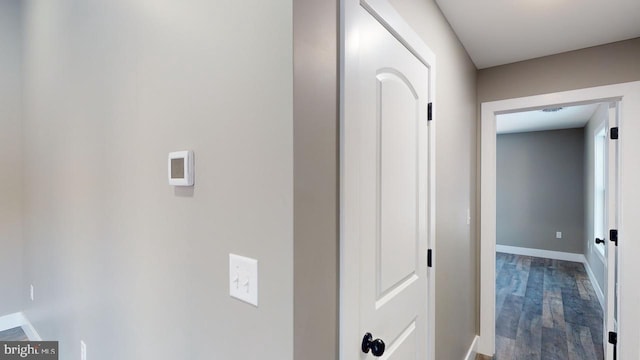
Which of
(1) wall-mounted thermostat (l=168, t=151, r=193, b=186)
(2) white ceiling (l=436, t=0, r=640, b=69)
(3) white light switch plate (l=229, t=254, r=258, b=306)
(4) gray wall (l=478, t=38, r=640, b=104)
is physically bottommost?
(3) white light switch plate (l=229, t=254, r=258, b=306)

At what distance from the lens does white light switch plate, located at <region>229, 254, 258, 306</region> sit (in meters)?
0.76

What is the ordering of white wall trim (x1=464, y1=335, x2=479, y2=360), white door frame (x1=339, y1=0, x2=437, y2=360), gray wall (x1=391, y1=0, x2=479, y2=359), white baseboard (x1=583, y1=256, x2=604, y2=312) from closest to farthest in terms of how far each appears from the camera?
white door frame (x1=339, y1=0, x2=437, y2=360) < gray wall (x1=391, y1=0, x2=479, y2=359) < white wall trim (x1=464, y1=335, x2=479, y2=360) < white baseboard (x1=583, y1=256, x2=604, y2=312)

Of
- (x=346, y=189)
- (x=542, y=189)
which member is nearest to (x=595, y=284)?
(x=542, y=189)

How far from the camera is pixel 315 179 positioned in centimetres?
75

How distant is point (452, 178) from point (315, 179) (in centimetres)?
142

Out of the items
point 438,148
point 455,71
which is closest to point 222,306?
point 438,148

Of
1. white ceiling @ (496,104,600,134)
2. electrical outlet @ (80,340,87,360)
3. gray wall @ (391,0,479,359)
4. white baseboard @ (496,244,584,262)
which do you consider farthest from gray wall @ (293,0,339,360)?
white baseboard @ (496,244,584,262)

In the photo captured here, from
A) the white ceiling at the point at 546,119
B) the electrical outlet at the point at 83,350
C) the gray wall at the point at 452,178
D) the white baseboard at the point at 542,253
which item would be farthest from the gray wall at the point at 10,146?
the white baseboard at the point at 542,253

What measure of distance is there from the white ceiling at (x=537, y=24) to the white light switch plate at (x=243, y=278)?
1.69 metres

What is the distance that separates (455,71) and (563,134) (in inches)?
201

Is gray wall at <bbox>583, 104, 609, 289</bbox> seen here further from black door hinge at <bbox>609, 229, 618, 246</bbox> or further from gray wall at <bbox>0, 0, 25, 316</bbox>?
gray wall at <bbox>0, 0, 25, 316</bbox>

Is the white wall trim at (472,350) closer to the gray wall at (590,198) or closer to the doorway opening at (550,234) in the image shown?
the doorway opening at (550,234)

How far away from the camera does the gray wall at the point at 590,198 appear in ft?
12.7

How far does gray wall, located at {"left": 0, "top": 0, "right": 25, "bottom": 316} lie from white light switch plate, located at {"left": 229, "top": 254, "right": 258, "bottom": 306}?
119 inches
